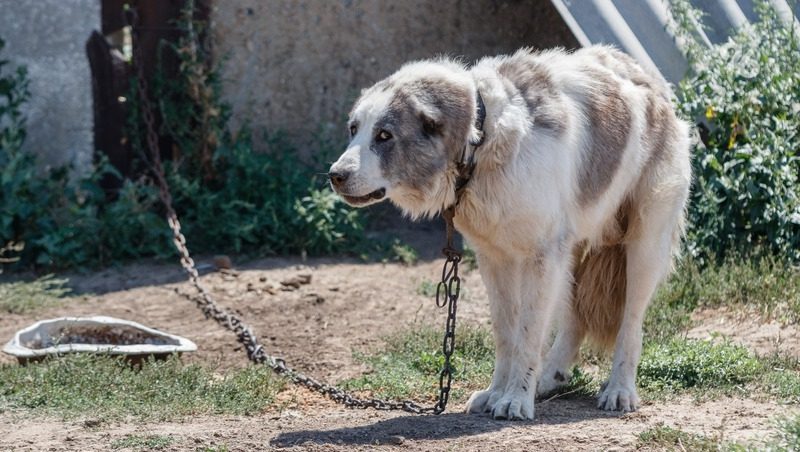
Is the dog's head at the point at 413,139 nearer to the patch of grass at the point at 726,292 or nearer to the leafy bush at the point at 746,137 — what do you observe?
the patch of grass at the point at 726,292

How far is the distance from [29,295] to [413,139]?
400 cm

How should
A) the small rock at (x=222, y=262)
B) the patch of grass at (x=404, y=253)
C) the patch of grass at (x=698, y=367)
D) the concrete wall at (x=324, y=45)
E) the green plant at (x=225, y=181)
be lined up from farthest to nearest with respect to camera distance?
the concrete wall at (x=324, y=45) < the green plant at (x=225, y=181) < the patch of grass at (x=404, y=253) < the small rock at (x=222, y=262) < the patch of grass at (x=698, y=367)

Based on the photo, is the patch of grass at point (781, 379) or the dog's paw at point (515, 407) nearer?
the dog's paw at point (515, 407)

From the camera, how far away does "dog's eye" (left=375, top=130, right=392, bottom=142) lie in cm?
506

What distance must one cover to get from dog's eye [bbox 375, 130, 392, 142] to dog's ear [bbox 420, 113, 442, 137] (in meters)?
0.16

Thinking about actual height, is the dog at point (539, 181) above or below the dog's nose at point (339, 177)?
below

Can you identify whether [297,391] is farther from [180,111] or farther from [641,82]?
[180,111]

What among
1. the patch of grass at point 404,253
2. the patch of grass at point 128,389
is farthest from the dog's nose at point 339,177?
the patch of grass at point 404,253

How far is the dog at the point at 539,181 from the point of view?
5.09 metres

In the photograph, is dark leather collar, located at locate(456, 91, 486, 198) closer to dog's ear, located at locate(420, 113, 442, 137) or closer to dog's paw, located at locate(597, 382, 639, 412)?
dog's ear, located at locate(420, 113, 442, 137)

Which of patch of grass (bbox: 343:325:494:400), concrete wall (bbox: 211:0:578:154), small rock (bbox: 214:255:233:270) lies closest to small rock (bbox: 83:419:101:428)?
patch of grass (bbox: 343:325:494:400)

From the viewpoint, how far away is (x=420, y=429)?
5.07m

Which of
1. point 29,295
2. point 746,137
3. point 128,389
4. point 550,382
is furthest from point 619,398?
point 29,295

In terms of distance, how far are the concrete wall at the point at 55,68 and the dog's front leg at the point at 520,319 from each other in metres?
5.11
